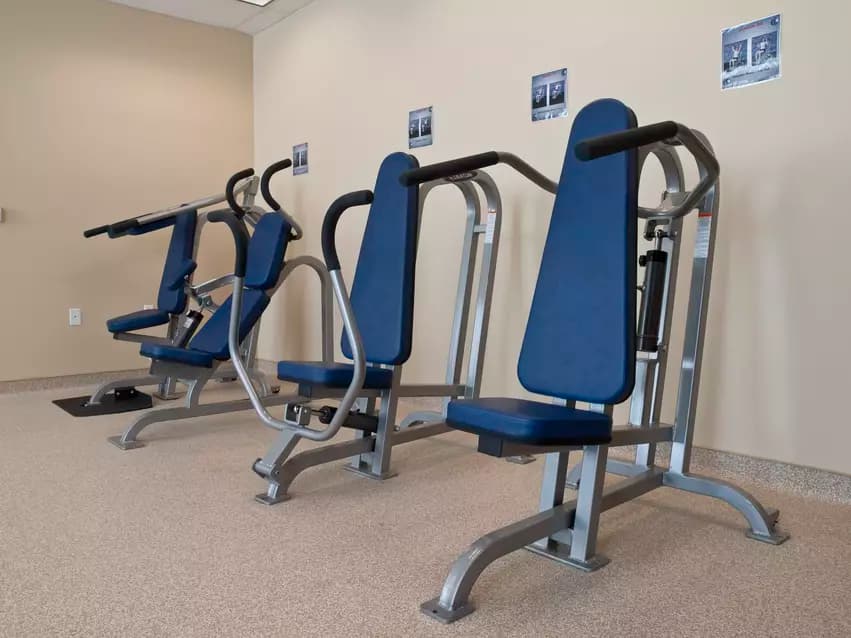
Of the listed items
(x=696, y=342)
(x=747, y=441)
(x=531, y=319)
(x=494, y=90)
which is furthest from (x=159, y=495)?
(x=494, y=90)

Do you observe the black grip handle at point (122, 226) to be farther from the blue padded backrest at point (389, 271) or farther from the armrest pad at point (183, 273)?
the blue padded backrest at point (389, 271)

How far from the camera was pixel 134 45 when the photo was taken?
5.06m

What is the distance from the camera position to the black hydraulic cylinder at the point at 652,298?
2236 millimetres

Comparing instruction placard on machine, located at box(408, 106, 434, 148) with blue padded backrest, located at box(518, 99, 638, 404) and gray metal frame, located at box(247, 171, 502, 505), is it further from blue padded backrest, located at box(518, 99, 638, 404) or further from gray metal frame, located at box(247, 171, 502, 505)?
blue padded backrest, located at box(518, 99, 638, 404)

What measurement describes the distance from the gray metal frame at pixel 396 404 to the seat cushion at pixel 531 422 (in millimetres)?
660

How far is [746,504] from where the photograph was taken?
85.7 inches

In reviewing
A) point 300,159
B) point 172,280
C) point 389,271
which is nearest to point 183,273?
point 172,280

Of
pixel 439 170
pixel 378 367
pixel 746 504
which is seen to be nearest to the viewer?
pixel 439 170

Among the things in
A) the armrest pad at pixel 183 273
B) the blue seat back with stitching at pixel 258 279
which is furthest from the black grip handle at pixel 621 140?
the armrest pad at pixel 183 273

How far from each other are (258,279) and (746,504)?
2492 millimetres

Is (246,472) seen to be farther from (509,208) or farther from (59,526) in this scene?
(509,208)

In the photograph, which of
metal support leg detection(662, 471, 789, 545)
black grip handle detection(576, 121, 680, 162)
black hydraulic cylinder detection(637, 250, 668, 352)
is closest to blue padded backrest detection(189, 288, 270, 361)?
black hydraulic cylinder detection(637, 250, 668, 352)

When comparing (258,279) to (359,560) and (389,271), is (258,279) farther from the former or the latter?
(359,560)

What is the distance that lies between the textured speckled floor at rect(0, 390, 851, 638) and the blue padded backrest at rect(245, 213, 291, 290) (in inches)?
39.0
